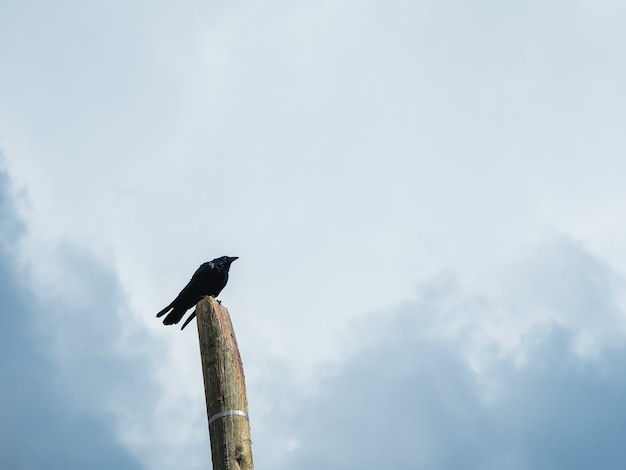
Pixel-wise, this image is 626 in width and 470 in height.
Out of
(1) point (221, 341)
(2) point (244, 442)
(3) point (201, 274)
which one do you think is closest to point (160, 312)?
(3) point (201, 274)

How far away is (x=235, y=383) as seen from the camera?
572cm

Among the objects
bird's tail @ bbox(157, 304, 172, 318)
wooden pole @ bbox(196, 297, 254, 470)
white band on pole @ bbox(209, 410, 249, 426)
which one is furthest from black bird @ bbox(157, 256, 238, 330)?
white band on pole @ bbox(209, 410, 249, 426)

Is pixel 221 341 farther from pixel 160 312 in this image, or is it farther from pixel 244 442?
pixel 160 312

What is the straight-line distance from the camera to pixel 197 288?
10320mm

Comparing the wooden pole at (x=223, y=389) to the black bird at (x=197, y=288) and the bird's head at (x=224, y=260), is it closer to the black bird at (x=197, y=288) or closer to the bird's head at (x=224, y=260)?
the black bird at (x=197, y=288)

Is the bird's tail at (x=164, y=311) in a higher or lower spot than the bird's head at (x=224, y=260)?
lower

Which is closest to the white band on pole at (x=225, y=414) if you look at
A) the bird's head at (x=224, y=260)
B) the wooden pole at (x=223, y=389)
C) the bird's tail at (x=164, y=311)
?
the wooden pole at (x=223, y=389)

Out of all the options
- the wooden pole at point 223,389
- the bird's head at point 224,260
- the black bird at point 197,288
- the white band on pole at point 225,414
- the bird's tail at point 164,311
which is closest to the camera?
the wooden pole at point 223,389

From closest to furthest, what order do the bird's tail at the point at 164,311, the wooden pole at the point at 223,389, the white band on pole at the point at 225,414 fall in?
the wooden pole at the point at 223,389
the white band on pole at the point at 225,414
the bird's tail at the point at 164,311

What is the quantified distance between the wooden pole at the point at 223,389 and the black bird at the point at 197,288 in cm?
402

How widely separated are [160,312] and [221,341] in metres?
4.39

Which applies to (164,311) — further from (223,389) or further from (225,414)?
(225,414)

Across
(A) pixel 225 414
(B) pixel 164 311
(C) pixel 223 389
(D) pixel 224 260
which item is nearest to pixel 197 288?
(B) pixel 164 311

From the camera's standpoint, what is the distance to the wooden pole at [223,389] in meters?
5.35
